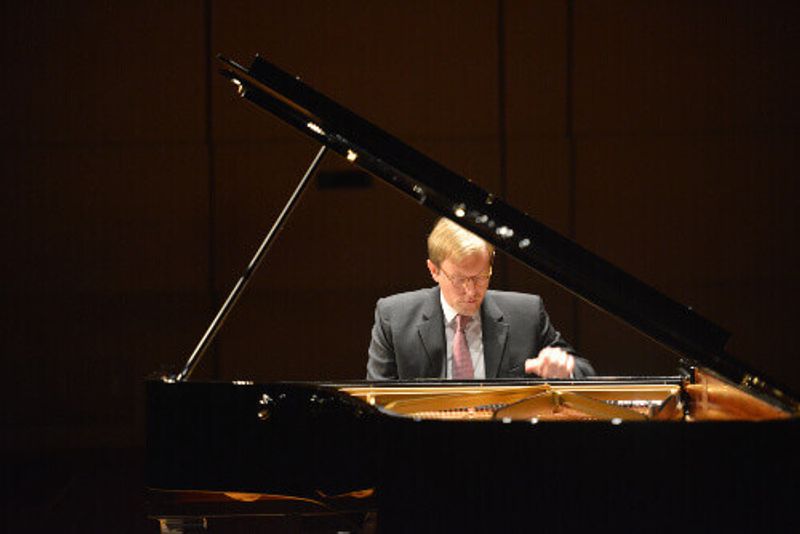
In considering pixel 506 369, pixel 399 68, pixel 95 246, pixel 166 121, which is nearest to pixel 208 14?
pixel 166 121

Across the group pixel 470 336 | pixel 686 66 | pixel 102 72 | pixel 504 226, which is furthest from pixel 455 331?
pixel 102 72

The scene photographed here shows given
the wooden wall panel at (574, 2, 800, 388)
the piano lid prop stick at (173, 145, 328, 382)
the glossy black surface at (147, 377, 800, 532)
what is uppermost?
the wooden wall panel at (574, 2, 800, 388)

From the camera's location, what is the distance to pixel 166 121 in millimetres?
4309

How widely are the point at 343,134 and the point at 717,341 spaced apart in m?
0.90

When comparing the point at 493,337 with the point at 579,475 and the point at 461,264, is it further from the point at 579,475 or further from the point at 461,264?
the point at 579,475

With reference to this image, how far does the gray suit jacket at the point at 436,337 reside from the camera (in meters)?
2.82

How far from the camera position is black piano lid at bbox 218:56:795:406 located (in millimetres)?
1797

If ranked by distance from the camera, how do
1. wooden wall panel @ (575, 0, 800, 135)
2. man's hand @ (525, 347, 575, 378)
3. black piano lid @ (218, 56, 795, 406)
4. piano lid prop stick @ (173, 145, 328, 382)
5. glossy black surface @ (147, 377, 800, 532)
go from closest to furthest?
glossy black surface @ (147, 377, 800, 532), black piano lid @ (218, 56, 795, 406), piano lid prop stick @ (173, 145, 328, 382), man's hand @ (525, 347, 575, 378), wooden wall panel @ (575, 0, 800, 135)

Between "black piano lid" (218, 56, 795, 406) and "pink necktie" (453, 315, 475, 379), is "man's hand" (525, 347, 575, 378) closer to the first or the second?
"pink necktie" (453, 315, 475, 379)

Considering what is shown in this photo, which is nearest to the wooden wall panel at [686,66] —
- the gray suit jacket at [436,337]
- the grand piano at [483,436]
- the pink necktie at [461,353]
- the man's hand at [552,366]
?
the gray suit jacket at [436,337]

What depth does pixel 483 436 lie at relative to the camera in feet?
5.77

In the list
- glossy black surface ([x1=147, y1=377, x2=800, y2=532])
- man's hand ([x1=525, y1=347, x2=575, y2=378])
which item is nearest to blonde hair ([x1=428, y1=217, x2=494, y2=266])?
man's hand ([x1=525, y1=347, x2=575, y2=378])

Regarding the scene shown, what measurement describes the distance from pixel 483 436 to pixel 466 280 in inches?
38.6

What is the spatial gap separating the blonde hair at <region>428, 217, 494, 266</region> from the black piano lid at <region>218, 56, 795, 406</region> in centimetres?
63
